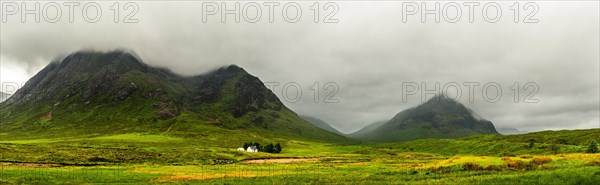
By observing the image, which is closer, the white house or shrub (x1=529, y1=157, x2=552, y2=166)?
shrub (x1=529, y1=157, x2=552, y2=166)

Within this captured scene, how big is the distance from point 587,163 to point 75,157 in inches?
4965

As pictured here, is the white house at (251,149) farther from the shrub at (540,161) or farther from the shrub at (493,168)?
the shrub at (540,161)

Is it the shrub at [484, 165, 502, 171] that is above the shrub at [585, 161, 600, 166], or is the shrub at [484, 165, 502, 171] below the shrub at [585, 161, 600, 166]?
below

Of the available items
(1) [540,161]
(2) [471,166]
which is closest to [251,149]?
(2) [471,166]

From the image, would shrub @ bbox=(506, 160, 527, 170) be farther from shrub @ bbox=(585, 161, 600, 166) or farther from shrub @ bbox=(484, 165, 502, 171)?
shrub @ bbox=(585, 161, 600, 166)

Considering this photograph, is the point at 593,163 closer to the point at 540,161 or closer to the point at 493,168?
the point at 540,161

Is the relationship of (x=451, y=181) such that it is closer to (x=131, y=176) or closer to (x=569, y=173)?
(x=569, y=173)

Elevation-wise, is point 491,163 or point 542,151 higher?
point 491,163

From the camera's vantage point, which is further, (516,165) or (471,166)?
(471,166)

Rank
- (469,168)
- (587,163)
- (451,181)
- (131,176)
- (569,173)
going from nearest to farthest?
(569,173), (451,181), (587,163), (469,168), (131,176)

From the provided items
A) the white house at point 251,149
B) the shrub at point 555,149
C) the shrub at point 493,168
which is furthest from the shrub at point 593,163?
the white house at point 251,149

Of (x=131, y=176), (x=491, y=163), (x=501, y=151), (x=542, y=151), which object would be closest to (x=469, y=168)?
(x=491, y=163)

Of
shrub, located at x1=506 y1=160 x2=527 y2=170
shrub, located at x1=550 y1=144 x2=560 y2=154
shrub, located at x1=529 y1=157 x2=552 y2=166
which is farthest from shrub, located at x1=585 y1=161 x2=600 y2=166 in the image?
shrub, located at x1=550 y1=144 x2=560 y2=154

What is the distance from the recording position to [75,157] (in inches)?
4547
